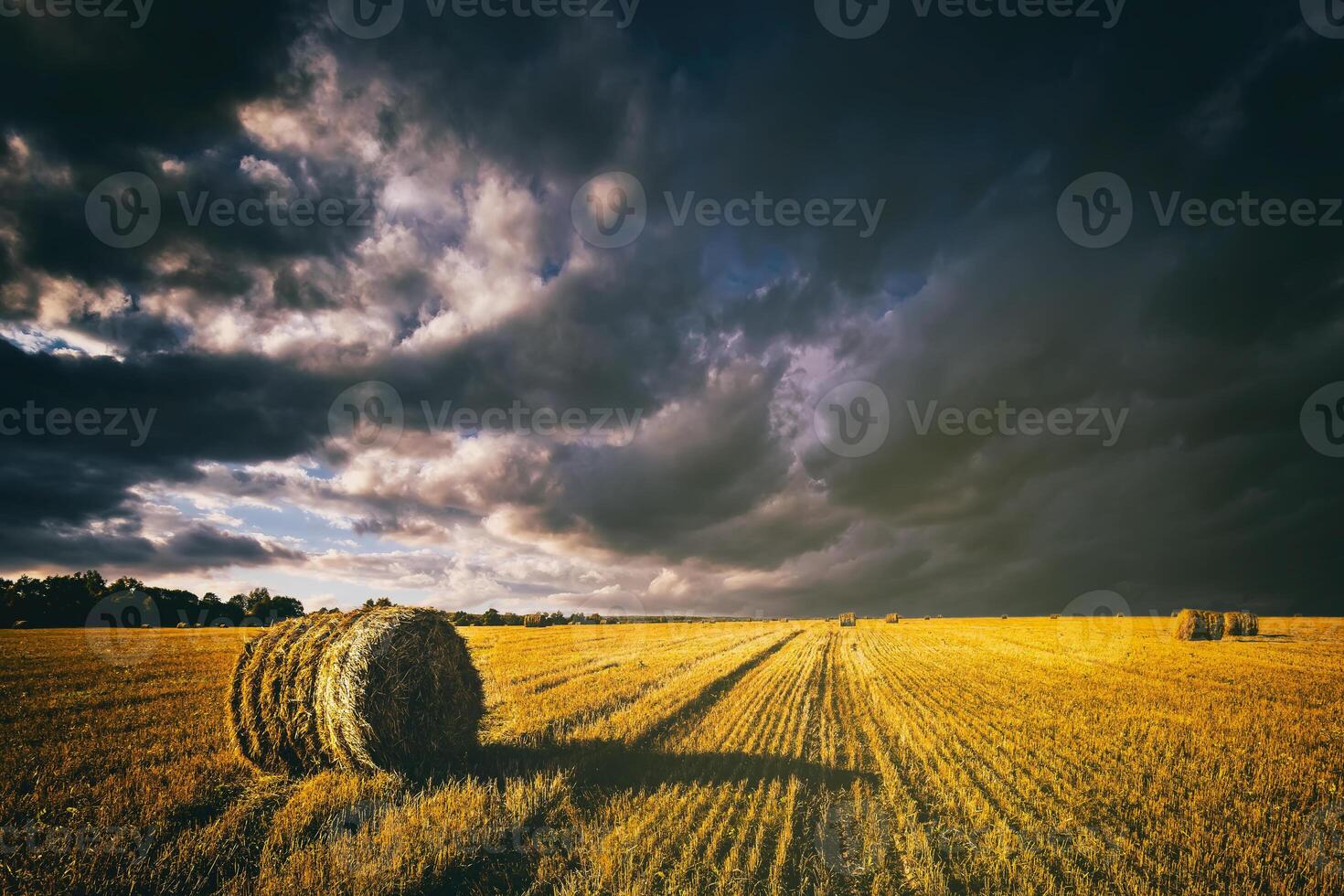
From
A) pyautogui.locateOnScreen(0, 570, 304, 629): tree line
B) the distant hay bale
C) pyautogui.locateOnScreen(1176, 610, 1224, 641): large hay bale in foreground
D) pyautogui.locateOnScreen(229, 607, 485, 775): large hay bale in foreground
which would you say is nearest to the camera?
pyautogui.locateOnScreen(229, 607, 485, 775): large hay bale in foreground

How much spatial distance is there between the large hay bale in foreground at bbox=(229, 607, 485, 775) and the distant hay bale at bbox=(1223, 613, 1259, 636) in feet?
153

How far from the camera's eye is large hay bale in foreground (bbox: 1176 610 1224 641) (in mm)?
33062

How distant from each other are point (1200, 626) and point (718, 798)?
138 ft

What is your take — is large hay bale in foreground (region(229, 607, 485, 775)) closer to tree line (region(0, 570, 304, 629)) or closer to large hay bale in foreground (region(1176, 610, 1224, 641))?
large hay bale in foreground (region(1176, 610, 1224, 641))

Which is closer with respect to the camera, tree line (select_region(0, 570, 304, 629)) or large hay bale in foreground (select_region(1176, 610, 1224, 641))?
large hay bale in foreground (select_region(1176, 610, 1224, 641))

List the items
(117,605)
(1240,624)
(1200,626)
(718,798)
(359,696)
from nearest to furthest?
1. (718,798)
2. (359,696)
3. (1200,626)
4. (1240,624)
5. (117,605)

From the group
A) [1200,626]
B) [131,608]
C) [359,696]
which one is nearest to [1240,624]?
[1200,626]

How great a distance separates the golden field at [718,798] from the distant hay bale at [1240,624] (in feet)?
91.4

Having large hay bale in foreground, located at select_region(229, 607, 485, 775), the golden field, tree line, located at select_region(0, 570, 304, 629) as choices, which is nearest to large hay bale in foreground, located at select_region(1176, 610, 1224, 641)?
the golden field

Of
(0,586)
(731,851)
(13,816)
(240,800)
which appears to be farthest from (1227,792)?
(0,586)

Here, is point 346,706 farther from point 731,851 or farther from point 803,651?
point 803,651

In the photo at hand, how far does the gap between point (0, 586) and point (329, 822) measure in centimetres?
6883

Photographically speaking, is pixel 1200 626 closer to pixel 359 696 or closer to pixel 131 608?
pixel 359 696

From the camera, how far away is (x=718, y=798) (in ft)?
22.3
